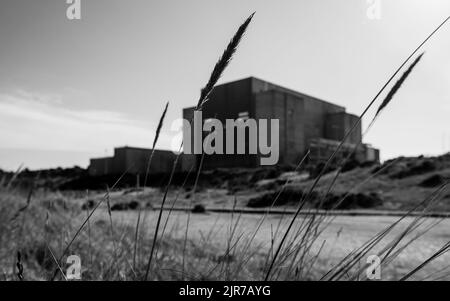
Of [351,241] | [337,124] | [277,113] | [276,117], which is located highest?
[277,113]

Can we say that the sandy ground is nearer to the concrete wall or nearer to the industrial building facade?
the industrial building facade

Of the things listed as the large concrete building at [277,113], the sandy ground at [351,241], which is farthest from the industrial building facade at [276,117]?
the sandy ground at [351,241]

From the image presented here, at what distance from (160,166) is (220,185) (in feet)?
41.1

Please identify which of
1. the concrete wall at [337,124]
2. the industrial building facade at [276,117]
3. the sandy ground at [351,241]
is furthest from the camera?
the concrete wall at [337,124]

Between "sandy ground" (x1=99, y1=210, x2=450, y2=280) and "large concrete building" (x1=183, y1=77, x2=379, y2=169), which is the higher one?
"large concrete building" (x1=183, y1=77, x2=379, y2=169)

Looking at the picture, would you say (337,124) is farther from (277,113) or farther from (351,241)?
(351,241)

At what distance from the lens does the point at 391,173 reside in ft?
40.8

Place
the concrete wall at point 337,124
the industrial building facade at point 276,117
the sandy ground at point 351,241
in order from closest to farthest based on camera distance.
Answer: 1. the sandy ground at point 351,241
2. the industrial building facade at point 276,117
3. the concrete wall at point 337,124

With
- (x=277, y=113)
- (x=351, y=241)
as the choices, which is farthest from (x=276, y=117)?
(x=351, y=241)

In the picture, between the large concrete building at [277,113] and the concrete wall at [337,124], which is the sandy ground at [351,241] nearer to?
the large concrete building at [277,113]

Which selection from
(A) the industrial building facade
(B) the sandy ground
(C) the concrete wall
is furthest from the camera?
(C) the concrete wall

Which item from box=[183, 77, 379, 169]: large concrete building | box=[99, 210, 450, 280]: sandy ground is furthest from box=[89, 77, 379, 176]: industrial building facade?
box=[99, 210, 450, 280]: sandy ground
